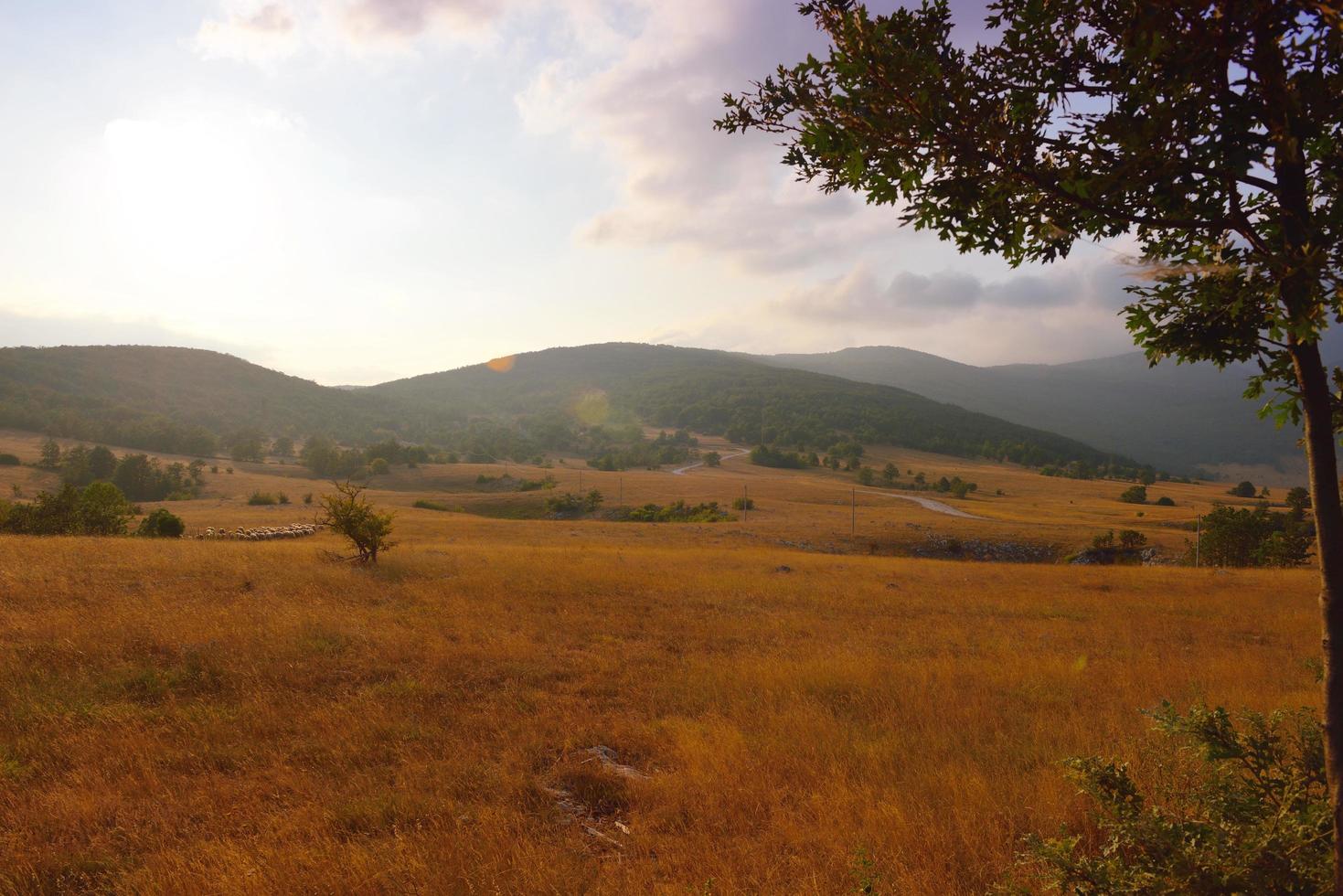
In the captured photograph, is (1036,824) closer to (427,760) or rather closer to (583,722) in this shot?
(583,722)

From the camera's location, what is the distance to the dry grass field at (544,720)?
491cm

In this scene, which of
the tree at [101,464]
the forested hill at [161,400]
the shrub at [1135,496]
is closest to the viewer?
the tree at [101,464]

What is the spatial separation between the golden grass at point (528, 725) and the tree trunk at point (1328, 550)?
2493 millimetres

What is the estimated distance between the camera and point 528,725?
781 cm

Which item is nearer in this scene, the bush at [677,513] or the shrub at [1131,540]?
the shrub at [1131,540]

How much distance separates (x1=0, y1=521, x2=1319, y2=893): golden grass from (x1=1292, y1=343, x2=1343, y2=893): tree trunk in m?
2.49

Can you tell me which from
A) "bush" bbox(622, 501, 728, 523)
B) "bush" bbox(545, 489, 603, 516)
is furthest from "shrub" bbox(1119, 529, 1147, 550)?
"bush" bbox(545, 489, 603, 516)

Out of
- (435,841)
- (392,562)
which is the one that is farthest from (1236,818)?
(392,562)

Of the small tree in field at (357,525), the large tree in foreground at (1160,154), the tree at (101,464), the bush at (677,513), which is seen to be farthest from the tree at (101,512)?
the tree at (101,464)

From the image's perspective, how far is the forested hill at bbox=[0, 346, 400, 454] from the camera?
113000 mm

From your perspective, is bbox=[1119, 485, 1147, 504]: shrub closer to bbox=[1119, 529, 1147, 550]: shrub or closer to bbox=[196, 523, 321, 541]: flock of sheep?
bbox=[1119, 529, 1147, 550]: shrub

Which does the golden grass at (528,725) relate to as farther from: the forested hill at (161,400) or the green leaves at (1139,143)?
the forested hill at (161,400)

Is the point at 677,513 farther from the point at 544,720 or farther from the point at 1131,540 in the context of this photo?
the point at 544,720

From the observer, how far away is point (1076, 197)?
10.2ft
